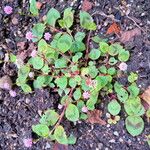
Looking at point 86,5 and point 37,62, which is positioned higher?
point 86,5

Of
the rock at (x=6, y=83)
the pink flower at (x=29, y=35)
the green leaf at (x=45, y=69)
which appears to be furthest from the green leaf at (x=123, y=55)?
the rock at (x=6, y=83)

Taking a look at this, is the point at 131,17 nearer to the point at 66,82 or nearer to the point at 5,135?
the point at 66,82

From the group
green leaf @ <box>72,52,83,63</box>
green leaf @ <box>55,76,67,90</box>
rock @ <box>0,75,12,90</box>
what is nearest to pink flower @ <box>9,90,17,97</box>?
rock @ <box>0,75,12,90</box>

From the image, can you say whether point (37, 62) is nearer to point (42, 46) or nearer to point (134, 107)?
point (42, 46)

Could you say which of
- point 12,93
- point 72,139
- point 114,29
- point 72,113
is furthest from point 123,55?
point 12,93

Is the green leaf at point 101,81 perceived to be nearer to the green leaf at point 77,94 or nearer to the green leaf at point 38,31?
the green leaf at point 77,94

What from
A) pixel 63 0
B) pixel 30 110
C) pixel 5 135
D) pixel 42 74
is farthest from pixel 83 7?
pixel 5 135

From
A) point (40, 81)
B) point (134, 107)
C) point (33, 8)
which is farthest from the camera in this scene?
point (33, 8)

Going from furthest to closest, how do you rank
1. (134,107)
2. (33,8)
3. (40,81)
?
1. (33,8)
2. (40,81)
3. (134,107)
